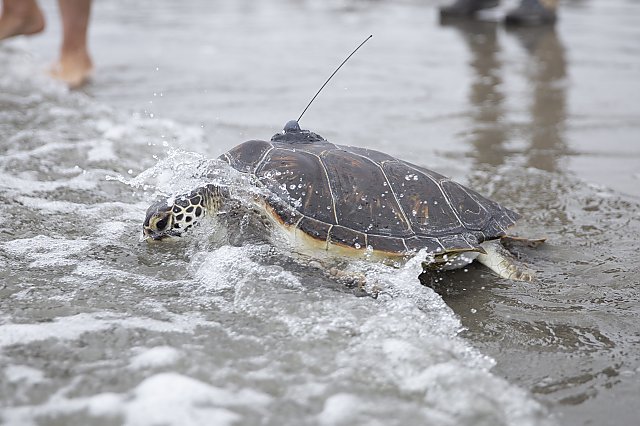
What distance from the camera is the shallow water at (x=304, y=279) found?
1794mm

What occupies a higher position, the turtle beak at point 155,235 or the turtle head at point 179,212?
the turtle head at point 179,212

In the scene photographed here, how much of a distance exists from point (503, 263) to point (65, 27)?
16.2ft

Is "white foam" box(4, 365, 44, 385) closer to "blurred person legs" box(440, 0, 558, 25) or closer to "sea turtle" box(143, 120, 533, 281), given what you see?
"sea turtle" box(143, 120, 533, 281)

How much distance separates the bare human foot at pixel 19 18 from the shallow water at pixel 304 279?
0.42 meters

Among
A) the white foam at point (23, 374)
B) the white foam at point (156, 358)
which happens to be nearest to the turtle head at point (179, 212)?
the white foam at point (156, 358)

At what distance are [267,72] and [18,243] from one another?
4.02m

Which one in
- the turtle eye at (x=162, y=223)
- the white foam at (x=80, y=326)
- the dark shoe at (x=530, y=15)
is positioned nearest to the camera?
the white foam at (x=80, y=326)

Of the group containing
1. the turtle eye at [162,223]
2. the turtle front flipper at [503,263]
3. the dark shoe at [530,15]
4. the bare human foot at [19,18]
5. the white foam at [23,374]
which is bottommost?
the turtle front flipper at [503,263]

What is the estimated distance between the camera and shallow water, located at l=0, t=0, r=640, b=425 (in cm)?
179

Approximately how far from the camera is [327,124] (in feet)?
15.8

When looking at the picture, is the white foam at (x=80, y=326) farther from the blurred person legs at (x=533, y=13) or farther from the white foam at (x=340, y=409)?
the blurred person legs at (x=533, y=13)

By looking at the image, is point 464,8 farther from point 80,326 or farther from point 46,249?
point 80,326

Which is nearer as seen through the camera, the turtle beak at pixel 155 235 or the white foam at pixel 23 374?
the white foam at pixel 23 374

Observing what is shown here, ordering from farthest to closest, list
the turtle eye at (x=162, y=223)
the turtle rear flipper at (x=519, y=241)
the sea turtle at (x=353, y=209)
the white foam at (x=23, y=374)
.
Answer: the turtle rear flipper at (x=519, y=241), the turtle eye at (x=162, y=223), the sea turtle at (x=353, y=209), the white foam at (x=23, y=374)
